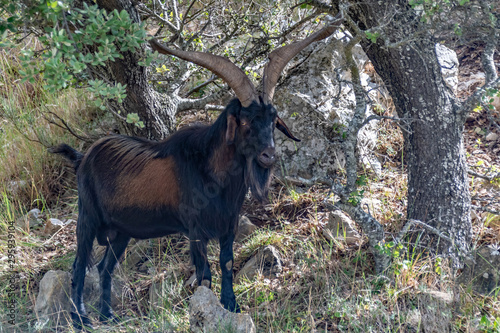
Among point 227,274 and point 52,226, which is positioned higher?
point 227,274

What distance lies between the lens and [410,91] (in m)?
4.42

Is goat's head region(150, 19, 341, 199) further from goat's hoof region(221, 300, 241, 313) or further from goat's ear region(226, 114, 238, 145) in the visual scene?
goat's hoof region(221, 300, 241, 313)

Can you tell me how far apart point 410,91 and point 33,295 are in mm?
3827

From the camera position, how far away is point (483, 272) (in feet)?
13.6

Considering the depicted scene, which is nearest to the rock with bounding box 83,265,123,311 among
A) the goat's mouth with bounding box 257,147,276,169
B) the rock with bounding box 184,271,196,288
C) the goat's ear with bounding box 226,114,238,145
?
the rock with bounding box 184,271,196,288

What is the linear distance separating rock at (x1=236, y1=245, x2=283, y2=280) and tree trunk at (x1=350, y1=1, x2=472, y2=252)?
1322 mm

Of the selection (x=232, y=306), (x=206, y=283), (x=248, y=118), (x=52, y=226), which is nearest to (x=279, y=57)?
(x=248, y=118)

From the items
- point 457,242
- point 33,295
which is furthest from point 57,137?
point 457,242

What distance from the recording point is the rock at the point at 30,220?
585 cm

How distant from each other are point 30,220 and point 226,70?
3.34 m

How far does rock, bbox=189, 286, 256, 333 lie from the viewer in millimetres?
3660

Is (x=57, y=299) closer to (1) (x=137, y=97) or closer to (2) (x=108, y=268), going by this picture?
(2) (x=108, y=268)

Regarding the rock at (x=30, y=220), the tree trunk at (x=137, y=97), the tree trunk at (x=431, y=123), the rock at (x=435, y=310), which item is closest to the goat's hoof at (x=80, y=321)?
the rock at (x=30, y=220)

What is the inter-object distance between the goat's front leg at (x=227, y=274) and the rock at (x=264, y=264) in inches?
12.8
